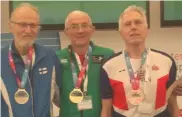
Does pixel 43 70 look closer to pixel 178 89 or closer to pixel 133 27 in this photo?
pixel 133 27

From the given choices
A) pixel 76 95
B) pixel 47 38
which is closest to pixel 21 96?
pixel 76 95

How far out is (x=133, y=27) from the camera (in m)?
2.20

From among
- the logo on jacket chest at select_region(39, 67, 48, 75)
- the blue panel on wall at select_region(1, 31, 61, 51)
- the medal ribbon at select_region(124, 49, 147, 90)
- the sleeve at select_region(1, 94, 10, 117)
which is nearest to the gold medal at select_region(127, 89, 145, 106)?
the medal ribbon at select_region(124, 49, 147, 90)

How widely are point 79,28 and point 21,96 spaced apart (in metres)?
0.72

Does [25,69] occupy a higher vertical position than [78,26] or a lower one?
lower

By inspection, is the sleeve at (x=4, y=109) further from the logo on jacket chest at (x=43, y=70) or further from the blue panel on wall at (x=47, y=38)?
the blue panel on wall at (x=47, y=38)

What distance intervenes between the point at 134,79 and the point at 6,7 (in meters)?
2.30

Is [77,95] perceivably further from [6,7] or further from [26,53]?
[6,7]

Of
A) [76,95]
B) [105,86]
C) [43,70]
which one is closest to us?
[43,70]

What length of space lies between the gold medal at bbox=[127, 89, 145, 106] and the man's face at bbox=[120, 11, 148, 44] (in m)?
0.34

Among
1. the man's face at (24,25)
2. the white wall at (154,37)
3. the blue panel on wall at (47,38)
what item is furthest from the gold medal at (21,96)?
the white wall at (154,37)

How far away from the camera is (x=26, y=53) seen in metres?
2.24

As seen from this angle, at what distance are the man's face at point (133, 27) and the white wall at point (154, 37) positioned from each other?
5.31 ft

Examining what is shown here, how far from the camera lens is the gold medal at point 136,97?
7.02ft
